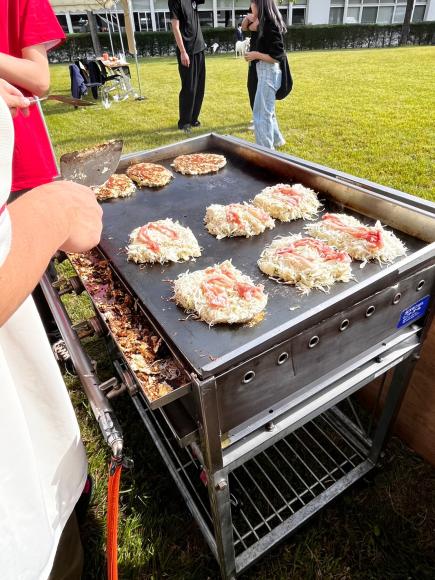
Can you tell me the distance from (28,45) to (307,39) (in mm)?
30356

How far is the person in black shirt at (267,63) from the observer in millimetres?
5801

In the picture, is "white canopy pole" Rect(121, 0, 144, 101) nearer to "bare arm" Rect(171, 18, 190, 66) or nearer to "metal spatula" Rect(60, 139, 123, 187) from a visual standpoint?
"bare arm" Rect(171, 18, 190, 66)

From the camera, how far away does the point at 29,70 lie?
7.47 feet

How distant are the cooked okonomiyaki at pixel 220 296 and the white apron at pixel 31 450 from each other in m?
0.59

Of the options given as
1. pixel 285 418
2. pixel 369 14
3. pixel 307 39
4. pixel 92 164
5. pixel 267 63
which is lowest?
pixel 285 418

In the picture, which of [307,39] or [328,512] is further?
[307,39]

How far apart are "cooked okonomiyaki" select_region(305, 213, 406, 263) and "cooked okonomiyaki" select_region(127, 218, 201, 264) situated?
692mm

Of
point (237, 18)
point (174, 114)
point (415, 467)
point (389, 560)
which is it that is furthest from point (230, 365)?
point (237, 18)

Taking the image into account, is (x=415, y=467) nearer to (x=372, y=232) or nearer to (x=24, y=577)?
(x=372, y=232)

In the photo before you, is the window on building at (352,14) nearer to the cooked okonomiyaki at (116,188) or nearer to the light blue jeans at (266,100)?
the light blue jeans at (266,100)

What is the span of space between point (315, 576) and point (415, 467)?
97 cm

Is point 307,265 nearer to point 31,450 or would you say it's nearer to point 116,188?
point 31,450

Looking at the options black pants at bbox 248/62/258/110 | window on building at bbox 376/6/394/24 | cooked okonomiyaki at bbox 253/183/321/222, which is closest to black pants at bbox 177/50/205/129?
black pants at bbox 248/62/258/110

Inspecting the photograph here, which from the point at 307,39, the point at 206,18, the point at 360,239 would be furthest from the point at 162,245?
the point at 206,18
